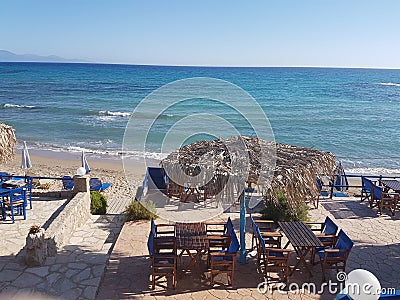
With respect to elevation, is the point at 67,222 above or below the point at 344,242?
below

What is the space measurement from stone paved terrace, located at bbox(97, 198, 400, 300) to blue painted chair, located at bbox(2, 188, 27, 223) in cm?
241

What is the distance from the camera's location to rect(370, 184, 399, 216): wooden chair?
9531 millimetres

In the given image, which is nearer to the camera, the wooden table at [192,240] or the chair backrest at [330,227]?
the wooden table at [192,240]

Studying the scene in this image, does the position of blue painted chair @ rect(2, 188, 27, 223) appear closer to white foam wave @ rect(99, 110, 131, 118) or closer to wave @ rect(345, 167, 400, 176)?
wave @ rect(345, 167, 400, 176)

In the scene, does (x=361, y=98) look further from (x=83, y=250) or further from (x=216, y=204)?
(x=83, y=250)

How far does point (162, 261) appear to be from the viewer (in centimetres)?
605

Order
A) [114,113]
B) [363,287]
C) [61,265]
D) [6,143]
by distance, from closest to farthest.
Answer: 1. [363,287]
2. [61,265]
3. [6,143]
4. [114,113]

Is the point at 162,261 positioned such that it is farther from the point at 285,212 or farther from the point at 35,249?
the point at 285,212

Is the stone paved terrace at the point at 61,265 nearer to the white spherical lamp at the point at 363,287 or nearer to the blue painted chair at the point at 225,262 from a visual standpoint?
the blue painted chair at the point at 225,262

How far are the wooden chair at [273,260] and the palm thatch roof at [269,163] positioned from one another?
0.85 m

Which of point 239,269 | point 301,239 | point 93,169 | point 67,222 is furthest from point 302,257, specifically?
point 93,169

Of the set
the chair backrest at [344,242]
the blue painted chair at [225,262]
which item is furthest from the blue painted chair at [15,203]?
the chair backrest at [344,242]

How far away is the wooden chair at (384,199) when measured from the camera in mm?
9531

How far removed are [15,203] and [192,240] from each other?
4.51 metres
